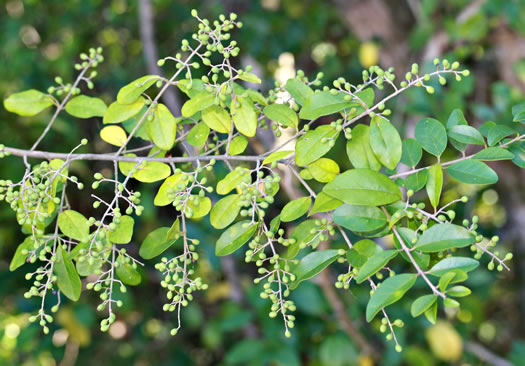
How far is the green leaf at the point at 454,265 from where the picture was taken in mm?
622

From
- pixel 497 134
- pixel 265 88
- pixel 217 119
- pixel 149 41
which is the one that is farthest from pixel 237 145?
pixel 265 88

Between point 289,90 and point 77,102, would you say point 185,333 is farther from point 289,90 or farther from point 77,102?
point 289,90

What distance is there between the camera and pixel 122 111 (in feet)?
2.54

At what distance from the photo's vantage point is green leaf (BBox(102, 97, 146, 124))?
77 centimetres

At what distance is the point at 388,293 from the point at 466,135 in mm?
250

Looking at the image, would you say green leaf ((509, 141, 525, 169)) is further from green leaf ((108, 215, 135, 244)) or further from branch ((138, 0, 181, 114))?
branch ((138, 0, 181, 114))

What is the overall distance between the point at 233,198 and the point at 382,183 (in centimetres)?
20

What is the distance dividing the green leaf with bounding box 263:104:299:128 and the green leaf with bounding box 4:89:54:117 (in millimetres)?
407

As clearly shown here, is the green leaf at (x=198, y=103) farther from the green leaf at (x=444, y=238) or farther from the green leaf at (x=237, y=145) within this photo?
the green leaf at (x=444, y=238)

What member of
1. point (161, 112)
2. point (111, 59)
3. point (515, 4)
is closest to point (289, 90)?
point (161, 112)

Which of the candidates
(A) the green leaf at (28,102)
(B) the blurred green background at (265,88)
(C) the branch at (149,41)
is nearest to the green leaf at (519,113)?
(A) the green leaf at (28,102)

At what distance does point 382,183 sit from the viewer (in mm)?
678

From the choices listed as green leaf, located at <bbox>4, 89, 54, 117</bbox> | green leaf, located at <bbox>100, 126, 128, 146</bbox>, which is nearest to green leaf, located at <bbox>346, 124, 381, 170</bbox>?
green leaf, located at <bbox>100, 126, 128, 146</bbox>

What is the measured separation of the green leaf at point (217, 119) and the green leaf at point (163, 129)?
5 centimetres
